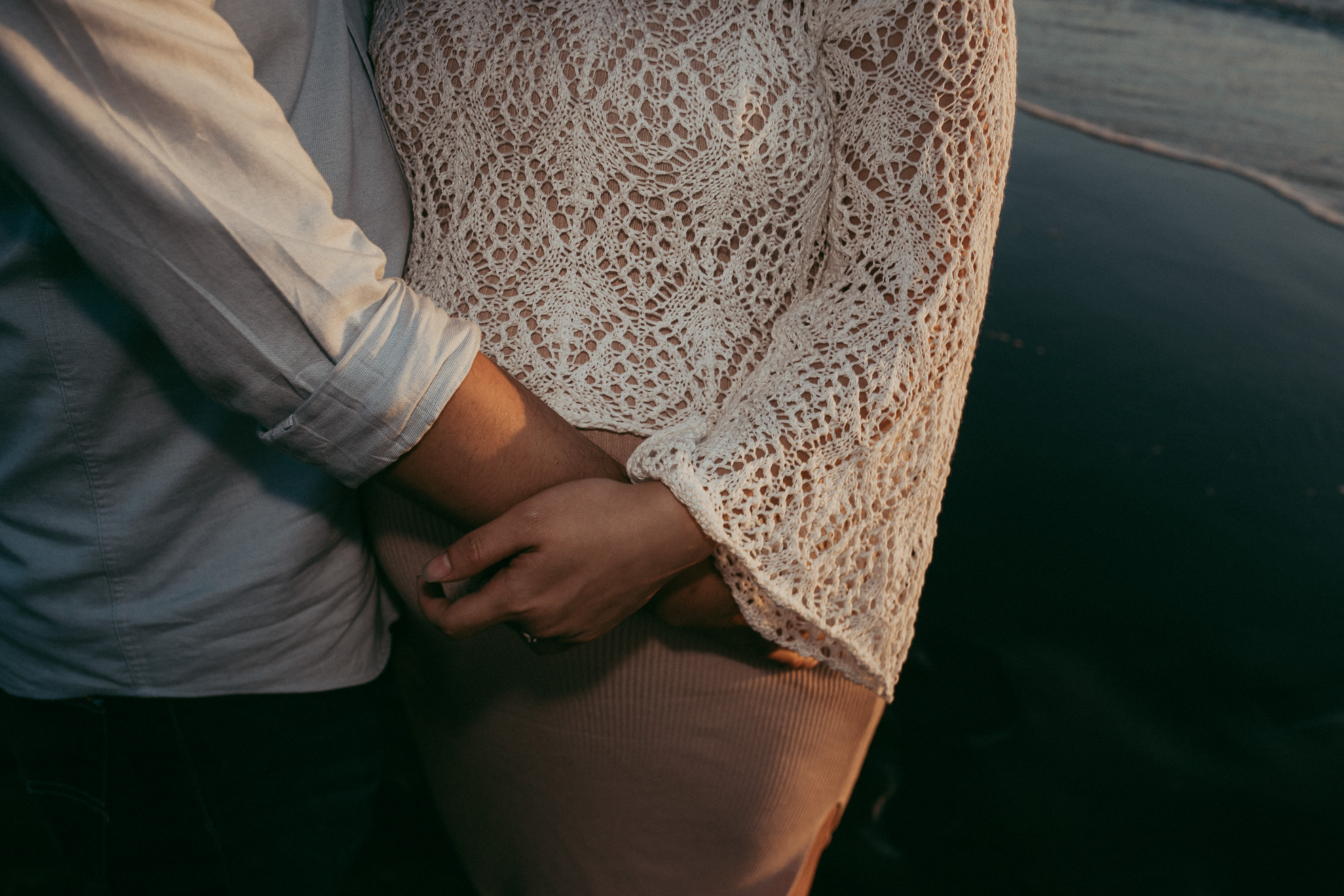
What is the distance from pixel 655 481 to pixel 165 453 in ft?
1.63

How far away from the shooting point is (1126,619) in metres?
1.68

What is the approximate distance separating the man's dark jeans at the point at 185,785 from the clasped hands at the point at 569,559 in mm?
362

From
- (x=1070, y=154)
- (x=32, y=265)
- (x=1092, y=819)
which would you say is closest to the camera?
(x=32, y=265)

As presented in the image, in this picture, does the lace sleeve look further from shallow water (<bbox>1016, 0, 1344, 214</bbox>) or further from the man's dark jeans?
shallow water (<bbox>1016, 0, 1344, 214</bbox>)

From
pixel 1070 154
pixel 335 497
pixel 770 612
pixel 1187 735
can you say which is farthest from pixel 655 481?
pixel 1070 154

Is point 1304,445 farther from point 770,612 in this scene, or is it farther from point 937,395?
point 770,612

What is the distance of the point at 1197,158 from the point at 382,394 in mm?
3501

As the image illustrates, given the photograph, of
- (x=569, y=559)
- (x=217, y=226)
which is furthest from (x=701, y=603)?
(x=217, y=226)

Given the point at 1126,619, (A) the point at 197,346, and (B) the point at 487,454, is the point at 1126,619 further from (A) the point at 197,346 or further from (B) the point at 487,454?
(A) the point at 197,346

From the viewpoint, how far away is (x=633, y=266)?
2.83 ft

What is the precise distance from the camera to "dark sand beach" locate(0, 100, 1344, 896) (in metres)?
1.39

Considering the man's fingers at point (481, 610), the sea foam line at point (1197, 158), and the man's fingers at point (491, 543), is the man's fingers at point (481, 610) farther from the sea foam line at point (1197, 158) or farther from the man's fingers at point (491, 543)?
the sea foam line at point (1197, 158)

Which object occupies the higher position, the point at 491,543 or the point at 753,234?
the point at 753,234

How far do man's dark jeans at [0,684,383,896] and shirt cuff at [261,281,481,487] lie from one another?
433 mm
